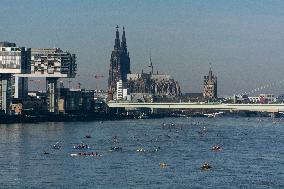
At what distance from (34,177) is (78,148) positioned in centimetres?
3810

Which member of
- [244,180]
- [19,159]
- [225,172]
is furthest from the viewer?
[19,159]

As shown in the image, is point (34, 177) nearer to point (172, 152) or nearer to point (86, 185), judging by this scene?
point (86, 185)

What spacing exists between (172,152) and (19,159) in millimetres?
24045

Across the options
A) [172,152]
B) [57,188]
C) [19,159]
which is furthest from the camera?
[172,152]

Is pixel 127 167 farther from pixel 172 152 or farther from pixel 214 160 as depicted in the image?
pixel 172 152

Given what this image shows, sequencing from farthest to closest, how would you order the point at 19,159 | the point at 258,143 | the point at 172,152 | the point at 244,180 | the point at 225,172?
the point at 258,143
the point at 172,152
the point at 19,159
the point at 225,172
the point at 244,180

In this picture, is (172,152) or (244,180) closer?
(244,180)

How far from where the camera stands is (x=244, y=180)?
86562mm

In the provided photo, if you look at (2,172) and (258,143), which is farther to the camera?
(258,143)

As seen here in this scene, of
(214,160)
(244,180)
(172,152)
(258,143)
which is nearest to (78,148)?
(172,152)

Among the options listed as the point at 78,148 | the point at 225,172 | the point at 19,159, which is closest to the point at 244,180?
the point at 225,172

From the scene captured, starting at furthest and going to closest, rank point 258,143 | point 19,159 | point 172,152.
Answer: point 258,143 < point 172,152 < point 19,159

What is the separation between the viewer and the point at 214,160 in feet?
354

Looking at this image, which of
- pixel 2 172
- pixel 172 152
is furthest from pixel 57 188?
pixel 172 152
